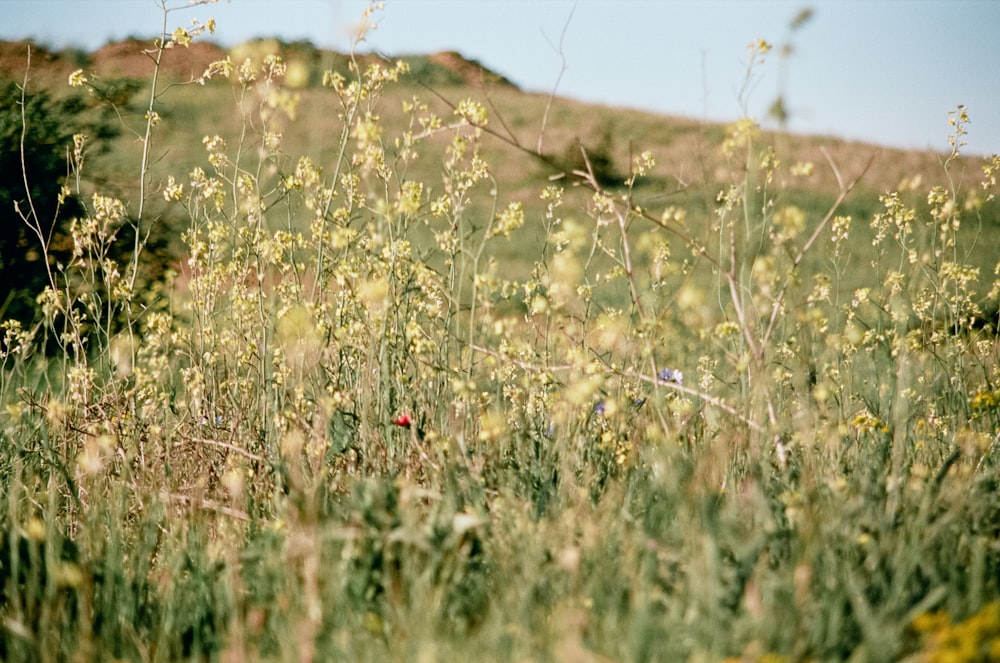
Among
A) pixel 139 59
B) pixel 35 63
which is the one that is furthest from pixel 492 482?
pixel 139 59

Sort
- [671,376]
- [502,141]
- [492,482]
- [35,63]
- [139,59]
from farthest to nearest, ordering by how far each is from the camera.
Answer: [139,59], [35,63], [502,141], [671,376], [492,482]

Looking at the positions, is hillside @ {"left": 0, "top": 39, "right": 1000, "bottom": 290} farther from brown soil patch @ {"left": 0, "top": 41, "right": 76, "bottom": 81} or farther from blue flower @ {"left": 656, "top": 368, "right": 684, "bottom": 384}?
blue flower @ {"left": 656, "top": 368, "right": 684, "bottom": 384}

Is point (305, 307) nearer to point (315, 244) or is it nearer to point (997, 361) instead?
point (315, 244)

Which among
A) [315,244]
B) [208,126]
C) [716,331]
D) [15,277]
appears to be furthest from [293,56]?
[716,331]

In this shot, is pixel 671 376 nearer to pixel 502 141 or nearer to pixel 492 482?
pixel 492 482

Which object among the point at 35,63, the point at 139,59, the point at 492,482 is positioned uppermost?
the point at 139,59

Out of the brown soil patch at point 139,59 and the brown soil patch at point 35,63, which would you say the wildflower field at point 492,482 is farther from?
the brown soil patch at point 139,59

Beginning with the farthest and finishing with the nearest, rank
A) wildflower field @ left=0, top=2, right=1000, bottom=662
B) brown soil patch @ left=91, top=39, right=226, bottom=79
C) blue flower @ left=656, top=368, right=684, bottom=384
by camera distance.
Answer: brown soil patch @ left=91, top=39, right=226, bottom=79
blue flower @ left=656, top=368, right=684, bottom=384
wildflower field @ left=0, top=2, right=1000, bottom=662

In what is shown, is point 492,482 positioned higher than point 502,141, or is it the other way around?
point 502,141

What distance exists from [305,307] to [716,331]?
59.2 inches

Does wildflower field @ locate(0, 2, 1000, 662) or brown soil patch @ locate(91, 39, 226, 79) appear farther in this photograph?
brown soil patch @ locate(91, 39, 226, 79)

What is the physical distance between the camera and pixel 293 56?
2275cm

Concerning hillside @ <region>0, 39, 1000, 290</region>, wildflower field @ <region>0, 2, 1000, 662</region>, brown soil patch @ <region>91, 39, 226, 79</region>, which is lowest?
wildflower field @ <region>0, 2, 1000, 662</region>

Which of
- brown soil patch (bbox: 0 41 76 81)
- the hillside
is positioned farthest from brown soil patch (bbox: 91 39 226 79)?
brown soil patch (bbox: 0 41 76 81)
